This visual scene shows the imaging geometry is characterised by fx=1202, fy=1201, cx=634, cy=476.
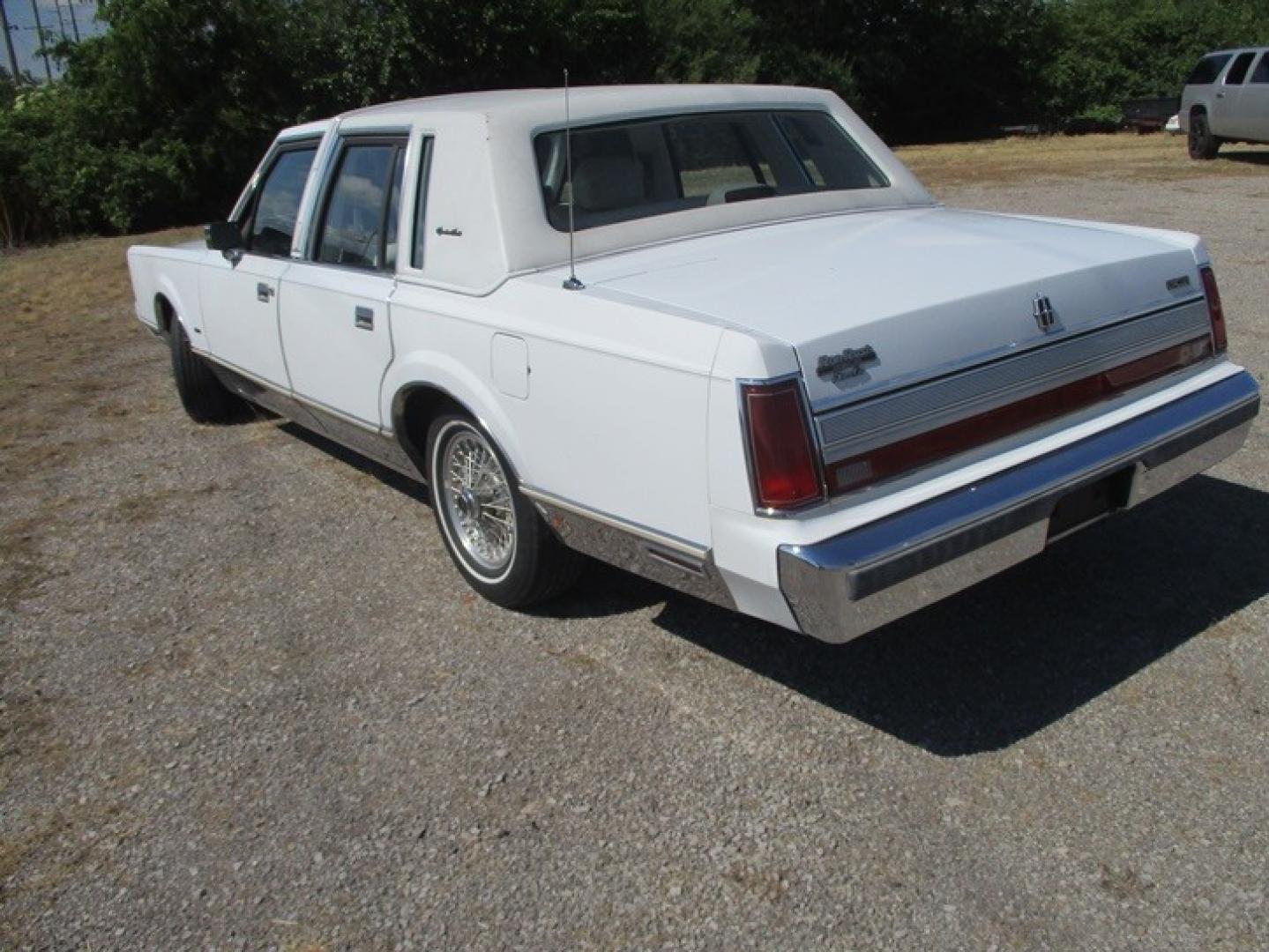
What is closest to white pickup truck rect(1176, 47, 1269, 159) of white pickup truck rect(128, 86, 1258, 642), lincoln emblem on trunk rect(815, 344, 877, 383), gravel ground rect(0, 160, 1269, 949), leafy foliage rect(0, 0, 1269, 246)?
leafy foliage rect(0, 0, 1269, 246)

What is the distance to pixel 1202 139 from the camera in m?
19.0

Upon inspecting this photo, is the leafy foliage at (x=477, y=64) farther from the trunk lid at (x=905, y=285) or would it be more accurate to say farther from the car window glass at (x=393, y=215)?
the trunk lid at (x=905, y=285)

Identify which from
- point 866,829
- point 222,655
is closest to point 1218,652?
point 866,829

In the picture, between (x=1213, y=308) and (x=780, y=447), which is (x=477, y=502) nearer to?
(x=780, y=447)

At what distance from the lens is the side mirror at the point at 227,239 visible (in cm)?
550

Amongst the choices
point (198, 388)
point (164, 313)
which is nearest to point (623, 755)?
point (198, 388)

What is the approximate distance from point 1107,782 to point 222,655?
284cm

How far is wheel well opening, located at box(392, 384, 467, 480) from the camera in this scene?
4.25 meters

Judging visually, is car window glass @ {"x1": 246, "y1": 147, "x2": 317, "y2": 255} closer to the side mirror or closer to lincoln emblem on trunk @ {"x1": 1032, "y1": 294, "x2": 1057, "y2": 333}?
the side mirror

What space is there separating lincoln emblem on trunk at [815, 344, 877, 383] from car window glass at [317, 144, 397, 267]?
6.93 ft

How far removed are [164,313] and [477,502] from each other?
3467 mm

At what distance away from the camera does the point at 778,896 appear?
9.11 feet

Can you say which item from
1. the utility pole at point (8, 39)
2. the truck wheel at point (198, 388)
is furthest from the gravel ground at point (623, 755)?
the utility pole at point (8, 39)

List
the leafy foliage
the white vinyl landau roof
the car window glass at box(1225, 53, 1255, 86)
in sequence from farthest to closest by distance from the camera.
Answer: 1. the car window glass at box(1225, 53, 1255, 86)
2. the leafy foliage
3. the white vinyl landau roof
